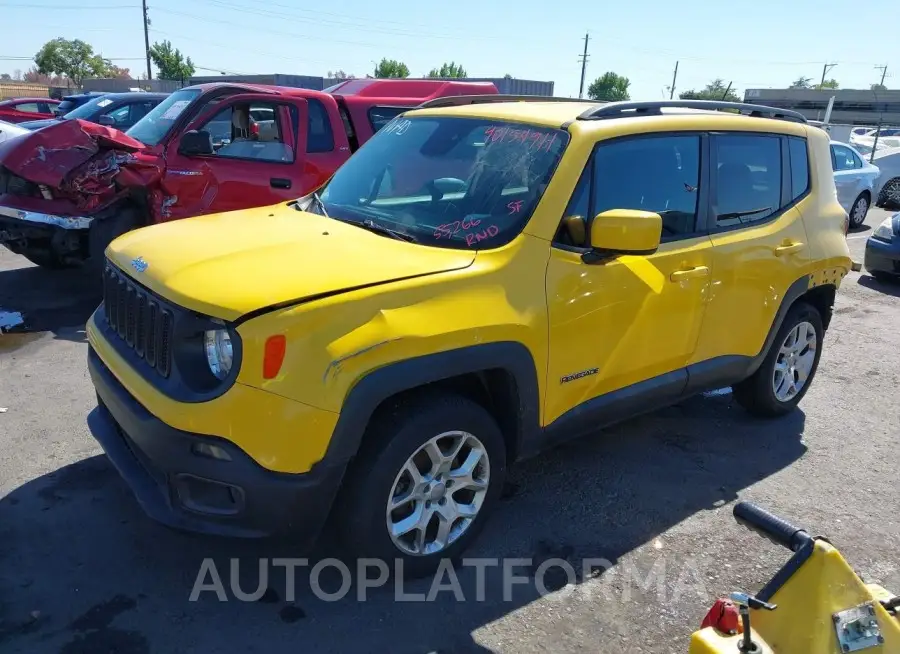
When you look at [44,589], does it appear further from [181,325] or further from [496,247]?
[496,247]

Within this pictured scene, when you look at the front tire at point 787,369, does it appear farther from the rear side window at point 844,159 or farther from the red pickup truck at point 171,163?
the rear side window at point 844,159

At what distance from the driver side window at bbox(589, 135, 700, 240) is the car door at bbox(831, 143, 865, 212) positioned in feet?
32.1

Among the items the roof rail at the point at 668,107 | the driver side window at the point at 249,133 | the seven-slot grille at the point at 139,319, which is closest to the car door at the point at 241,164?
the driver side window at the point at 249,133

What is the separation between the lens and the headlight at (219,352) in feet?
8.59

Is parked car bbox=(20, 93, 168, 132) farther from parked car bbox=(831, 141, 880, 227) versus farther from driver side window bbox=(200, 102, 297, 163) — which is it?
parked car bbox=(831, 141, 880, 227)

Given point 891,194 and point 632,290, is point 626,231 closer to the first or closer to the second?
point 632,290

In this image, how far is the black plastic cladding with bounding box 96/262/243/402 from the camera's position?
260 cm

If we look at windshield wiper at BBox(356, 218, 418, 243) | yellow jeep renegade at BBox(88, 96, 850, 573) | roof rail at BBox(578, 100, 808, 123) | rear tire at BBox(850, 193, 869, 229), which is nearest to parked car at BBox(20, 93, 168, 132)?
yellow jeep renegade at BBox(88, 96, 850, 573)

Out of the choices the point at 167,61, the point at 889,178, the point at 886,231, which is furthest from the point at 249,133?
the point at 167,61

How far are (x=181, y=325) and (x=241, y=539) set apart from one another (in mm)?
803

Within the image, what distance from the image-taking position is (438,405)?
289 cm

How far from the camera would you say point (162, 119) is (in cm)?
738

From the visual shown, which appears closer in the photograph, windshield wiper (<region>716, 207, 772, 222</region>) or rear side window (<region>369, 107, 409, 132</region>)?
windshield wiper (<region>716, 207, 772, 222</region>)

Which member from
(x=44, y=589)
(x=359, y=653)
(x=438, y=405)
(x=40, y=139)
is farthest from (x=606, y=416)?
(x=40, y=139)
